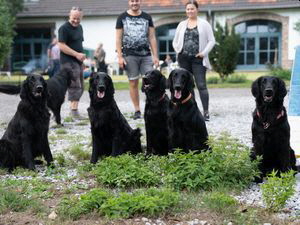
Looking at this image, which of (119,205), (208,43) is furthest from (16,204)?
(208,43)

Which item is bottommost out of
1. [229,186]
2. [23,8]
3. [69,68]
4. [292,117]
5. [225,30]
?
[229,186]

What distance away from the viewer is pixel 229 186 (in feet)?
15.3

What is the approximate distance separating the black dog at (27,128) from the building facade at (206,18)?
2473 centimetres

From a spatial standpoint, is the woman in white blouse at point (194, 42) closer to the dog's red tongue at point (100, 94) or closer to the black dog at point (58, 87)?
the black dog at point (58, 87)

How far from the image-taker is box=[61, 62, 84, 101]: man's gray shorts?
10031mm

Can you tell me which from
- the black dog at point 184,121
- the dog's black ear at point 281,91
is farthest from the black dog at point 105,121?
the dog's black ear at point 281,91

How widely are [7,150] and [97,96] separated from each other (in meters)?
1.26

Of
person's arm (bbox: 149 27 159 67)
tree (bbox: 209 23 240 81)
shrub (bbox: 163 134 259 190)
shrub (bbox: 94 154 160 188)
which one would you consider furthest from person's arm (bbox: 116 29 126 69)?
tree (bbox: 209 23 240 81)

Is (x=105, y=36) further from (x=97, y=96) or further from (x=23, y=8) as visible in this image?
(x=97, y=96)

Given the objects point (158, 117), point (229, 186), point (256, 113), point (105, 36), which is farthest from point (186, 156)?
point (105, 36)

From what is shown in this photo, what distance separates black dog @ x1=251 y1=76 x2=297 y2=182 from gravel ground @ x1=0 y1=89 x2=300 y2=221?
35 cm

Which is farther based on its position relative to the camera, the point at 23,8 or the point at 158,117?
the point at 23,8

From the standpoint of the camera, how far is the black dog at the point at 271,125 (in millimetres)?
5008

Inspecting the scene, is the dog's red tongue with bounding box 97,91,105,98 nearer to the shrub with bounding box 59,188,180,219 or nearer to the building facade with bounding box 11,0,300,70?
the shrub with bounding box 59,188,180,219
